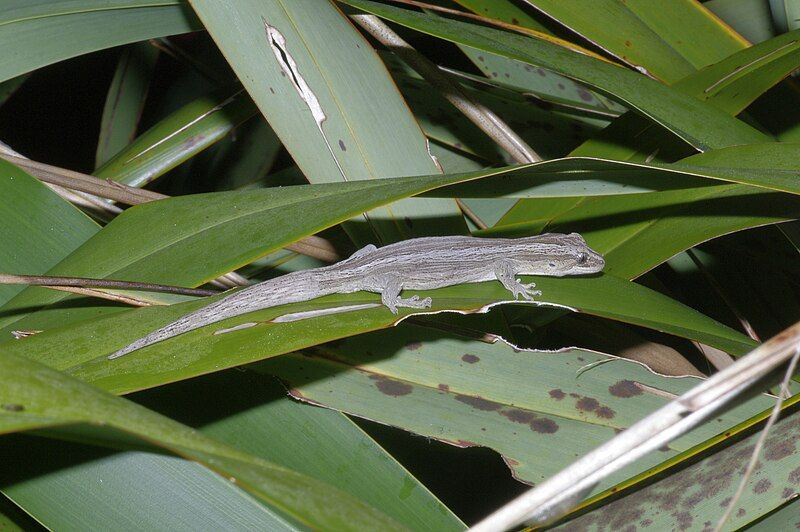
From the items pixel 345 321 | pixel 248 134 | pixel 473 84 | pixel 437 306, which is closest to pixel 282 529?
pixel 345 321

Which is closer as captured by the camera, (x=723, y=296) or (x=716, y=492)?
(x=716, y=492)

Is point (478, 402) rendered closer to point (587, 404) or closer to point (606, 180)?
point (587, 404)

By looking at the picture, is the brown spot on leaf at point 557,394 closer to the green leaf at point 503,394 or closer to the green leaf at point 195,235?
the green leaf at point 503,394

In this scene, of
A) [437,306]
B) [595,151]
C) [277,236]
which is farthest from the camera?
[595,151]

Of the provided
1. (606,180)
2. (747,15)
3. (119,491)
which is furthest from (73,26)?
(747,15)

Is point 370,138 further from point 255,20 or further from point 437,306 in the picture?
point 437,306

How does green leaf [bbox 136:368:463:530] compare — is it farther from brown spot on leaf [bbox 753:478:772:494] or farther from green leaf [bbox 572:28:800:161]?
green leaf [bbox 572:28:800:161]

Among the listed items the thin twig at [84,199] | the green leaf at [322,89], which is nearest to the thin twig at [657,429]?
the green leaf at [322,89]
